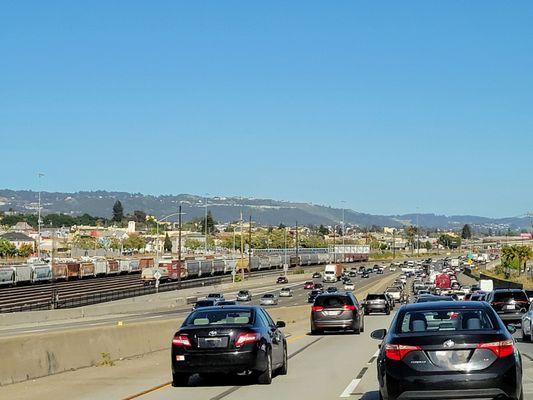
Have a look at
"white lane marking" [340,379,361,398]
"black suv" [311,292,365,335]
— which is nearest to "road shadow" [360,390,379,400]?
"white lane marking" [340,379,361,398]

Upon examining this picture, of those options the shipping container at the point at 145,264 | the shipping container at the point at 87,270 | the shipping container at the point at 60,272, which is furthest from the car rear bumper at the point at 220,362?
the shipping container at the point at 145,264

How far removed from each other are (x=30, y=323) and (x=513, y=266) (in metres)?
88.9

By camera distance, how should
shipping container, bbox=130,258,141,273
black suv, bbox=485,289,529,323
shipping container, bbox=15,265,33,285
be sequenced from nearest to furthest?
black suv, bbox=485,289,529,323 → shipping container, bbox=15,265,33,285 → shipping container, bbox=130,258,141,273

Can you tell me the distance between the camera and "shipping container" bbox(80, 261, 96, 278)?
4360 inches

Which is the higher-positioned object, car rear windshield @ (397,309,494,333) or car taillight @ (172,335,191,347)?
car rear windshield @ (397,309,494,333)

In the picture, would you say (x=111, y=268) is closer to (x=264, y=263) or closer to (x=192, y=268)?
(x=192, y=268)

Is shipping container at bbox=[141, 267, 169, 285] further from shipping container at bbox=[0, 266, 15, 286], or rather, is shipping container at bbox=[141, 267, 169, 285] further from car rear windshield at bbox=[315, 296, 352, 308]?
car rear windshield at bbox=[315, 296, 352, 308]

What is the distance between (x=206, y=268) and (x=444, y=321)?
11879 cm

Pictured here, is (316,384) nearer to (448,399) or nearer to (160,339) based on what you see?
(448,399)

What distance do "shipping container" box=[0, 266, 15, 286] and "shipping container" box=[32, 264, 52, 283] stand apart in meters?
3.67

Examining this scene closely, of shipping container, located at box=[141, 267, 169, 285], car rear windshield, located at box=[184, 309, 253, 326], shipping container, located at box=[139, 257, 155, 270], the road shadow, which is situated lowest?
shipping container, located at box=[141, 267, 169, 285]

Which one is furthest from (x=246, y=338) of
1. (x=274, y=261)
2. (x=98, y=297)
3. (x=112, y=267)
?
(x=274, y=261)

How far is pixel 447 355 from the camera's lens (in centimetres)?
1196

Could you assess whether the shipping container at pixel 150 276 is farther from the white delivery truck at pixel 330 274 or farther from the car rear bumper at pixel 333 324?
the car rear bumper at pixel 333 324
